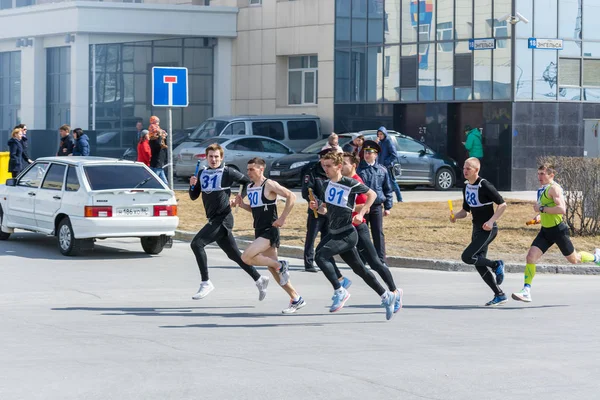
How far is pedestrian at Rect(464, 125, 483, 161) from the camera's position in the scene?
31.2m

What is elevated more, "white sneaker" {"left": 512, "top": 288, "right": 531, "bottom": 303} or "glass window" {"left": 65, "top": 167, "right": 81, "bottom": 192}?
"glass window" {"left": 65, "top": 167, "right": 81, "bottom": 192}

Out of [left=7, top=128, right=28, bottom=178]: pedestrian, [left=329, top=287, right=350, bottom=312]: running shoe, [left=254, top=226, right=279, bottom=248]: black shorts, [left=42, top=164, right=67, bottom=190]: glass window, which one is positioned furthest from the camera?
[left=7, top=128, right=28, bottom=178]: pedestrian

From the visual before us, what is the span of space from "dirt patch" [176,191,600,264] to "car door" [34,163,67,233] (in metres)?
3.31

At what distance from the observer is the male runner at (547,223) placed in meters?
12.7

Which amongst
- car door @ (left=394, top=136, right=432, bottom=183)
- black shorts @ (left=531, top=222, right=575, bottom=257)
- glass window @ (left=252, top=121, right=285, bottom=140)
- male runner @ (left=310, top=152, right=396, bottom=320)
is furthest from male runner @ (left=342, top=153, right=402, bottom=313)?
glass window @ (left=252, top=121, right=285, bottom=140)

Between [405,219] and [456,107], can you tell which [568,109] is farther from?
[405,219]

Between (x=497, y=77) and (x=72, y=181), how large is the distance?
17.3 m

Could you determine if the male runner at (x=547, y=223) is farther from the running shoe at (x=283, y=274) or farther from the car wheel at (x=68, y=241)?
the car wheel at (x=68, y=241)

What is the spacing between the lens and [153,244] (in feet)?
57.3

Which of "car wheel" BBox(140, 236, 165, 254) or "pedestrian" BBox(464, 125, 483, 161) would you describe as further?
"pedestrian" BBox(464, 125, 483, 161)

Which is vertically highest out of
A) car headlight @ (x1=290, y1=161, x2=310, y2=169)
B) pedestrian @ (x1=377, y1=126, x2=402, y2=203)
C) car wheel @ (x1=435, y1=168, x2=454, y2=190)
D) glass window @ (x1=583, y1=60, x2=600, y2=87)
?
glass window @ (x1=583, y1=60, x2=600, y2=87)

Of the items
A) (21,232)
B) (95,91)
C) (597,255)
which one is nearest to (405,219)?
(21,232)

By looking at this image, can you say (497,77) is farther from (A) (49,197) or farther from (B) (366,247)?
(B) (366,247)

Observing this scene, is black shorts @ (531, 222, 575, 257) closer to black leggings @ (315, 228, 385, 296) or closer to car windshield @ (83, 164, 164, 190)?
black leggings @ (315, 228, 385, 296)
